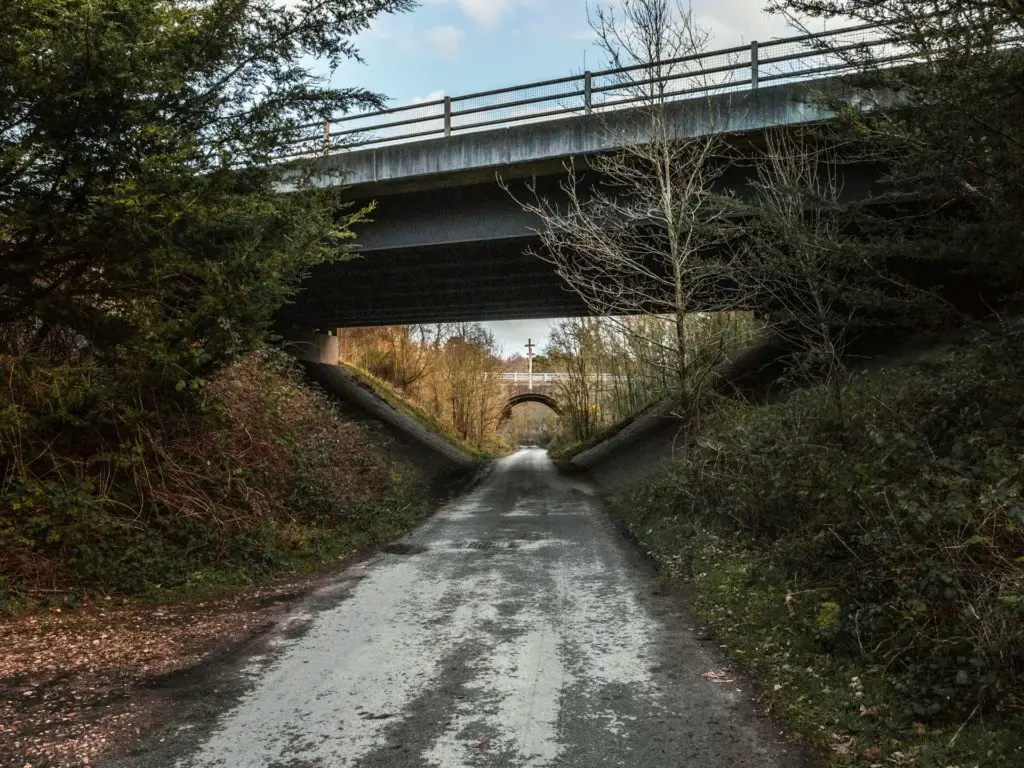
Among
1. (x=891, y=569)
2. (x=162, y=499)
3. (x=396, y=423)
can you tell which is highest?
(x=396, y=423)

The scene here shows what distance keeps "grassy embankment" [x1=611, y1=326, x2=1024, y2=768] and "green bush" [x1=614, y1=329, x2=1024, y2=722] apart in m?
Result: 0.02

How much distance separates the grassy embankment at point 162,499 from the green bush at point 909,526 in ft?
16.4

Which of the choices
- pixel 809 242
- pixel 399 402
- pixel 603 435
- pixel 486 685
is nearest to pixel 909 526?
pixel 486 685

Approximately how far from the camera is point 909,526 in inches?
196

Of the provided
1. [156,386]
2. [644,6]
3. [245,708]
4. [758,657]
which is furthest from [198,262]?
[644,6]

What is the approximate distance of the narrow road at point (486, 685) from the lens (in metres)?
4.04

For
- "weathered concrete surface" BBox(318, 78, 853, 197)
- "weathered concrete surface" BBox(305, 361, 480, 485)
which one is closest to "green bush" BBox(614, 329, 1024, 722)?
"weathered concrete surface" BBox(318, 78, 853, 197)

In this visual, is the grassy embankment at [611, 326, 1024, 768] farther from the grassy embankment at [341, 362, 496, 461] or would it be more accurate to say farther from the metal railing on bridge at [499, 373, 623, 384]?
the metal railing on bridge at [499, 373, 623, 384]

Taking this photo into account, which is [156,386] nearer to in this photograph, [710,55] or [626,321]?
[626,321]

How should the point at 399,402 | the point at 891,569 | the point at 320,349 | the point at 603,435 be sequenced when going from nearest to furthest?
1. the point at 891,569
2. the point at 320,349
3. the point at 603,435
4. the point at 399,402

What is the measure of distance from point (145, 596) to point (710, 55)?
12.2 m

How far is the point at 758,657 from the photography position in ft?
17.8

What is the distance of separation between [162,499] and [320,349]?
2166cm

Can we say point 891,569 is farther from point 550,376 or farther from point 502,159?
point 550,376
